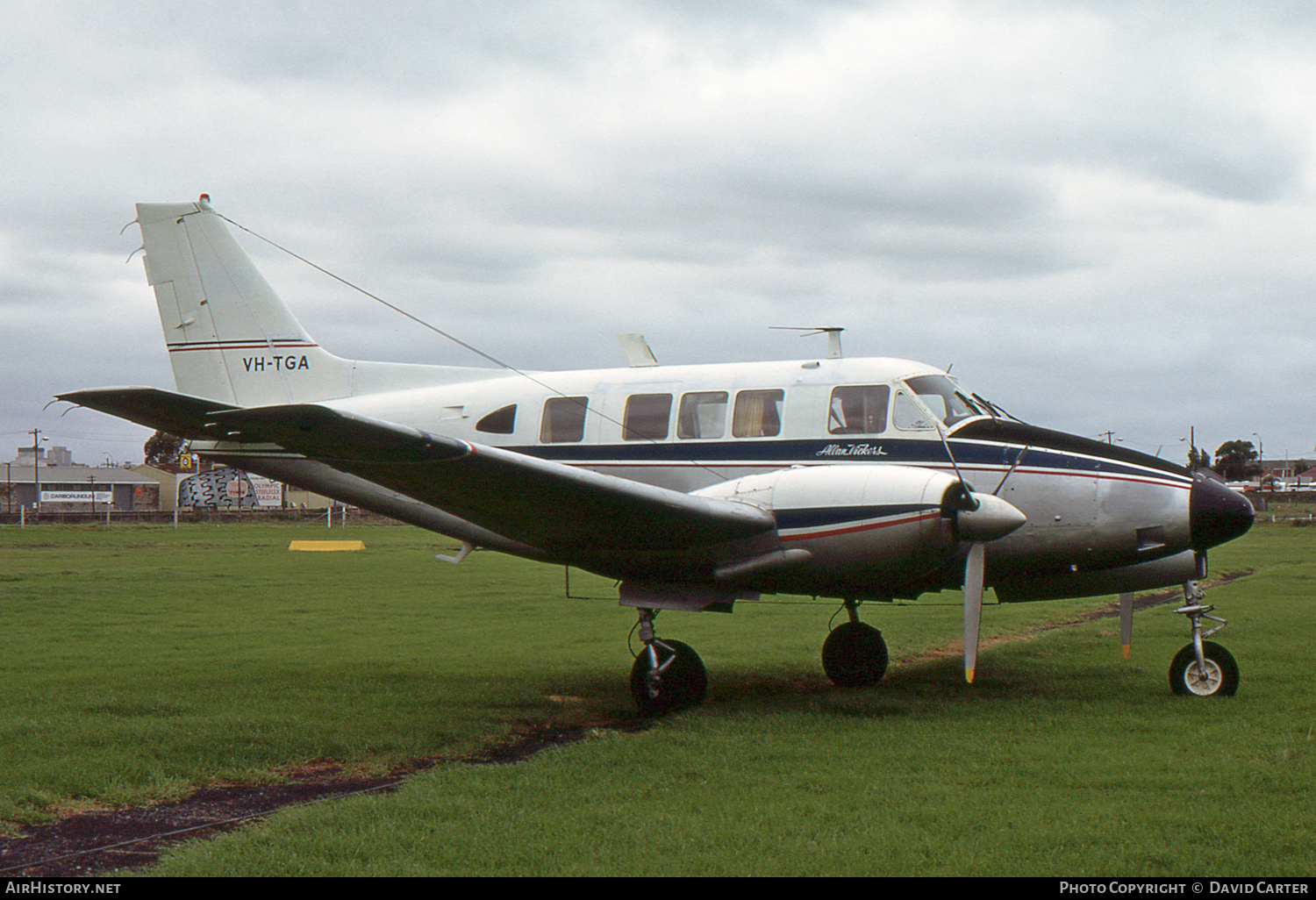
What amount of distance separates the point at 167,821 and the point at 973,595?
21.5 ft

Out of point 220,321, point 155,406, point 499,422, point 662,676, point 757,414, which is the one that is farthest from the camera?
point 220,321

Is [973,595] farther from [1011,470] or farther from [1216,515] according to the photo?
[1216,515]

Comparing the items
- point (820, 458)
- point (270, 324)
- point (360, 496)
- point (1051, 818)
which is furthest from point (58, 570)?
point (1051, 818)

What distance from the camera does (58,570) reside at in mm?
27859

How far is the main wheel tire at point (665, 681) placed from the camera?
33.4 ft

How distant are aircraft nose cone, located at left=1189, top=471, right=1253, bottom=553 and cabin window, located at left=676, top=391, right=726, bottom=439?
14.4 ft

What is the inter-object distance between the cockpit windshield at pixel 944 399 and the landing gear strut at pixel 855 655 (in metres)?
2.46

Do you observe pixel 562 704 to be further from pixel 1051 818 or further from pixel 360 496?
pixel 1051 818

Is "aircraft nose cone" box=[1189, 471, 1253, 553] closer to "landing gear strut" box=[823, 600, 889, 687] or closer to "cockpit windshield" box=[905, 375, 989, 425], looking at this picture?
"cockpit windshield" box=[905, 375, 989, 425]

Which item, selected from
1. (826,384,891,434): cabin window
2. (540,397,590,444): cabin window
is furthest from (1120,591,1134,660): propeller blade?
(540,397,590,444): cabin window

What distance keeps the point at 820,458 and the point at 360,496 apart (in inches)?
191

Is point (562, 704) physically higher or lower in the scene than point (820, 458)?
lower

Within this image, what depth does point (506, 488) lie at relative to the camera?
358 inches

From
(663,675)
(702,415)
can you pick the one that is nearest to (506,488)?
(663,675)
